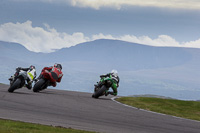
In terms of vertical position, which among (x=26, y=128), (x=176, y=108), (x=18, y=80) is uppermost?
(x=18, y=80)

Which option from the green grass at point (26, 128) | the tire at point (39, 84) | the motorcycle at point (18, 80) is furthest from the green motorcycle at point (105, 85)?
the green grass at point (26, 128)

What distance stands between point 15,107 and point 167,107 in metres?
9.71

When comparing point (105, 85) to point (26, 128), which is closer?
point (26, 128)

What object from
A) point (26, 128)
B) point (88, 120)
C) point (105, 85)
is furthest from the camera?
point (105, 85)

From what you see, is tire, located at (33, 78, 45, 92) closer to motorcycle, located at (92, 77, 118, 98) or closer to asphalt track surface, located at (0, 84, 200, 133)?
motorcycle, located at (92, 77, 118, 98)

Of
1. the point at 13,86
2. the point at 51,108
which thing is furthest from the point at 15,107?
the point at 13,86

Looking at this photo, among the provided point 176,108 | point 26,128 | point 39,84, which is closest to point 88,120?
point 26,128

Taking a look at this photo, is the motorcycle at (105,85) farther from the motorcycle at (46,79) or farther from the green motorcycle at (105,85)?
the motorcycle at (46,79)

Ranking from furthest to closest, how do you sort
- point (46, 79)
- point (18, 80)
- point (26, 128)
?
point (46, 79) < point (18, 80) < point (26, 128)

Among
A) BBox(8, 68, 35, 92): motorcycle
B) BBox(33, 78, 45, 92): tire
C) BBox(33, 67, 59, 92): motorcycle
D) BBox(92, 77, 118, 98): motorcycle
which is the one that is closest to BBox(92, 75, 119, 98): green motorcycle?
BBox(92, 77, 118, 98): motorcycle

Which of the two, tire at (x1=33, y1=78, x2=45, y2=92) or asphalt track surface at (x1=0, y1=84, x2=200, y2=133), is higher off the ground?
tire at (x1=33, y1=78, x2=45, y2=92)

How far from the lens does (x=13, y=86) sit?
75.4ft

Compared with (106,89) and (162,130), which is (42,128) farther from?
(106,89)

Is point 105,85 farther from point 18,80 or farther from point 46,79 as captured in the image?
point 18,80
